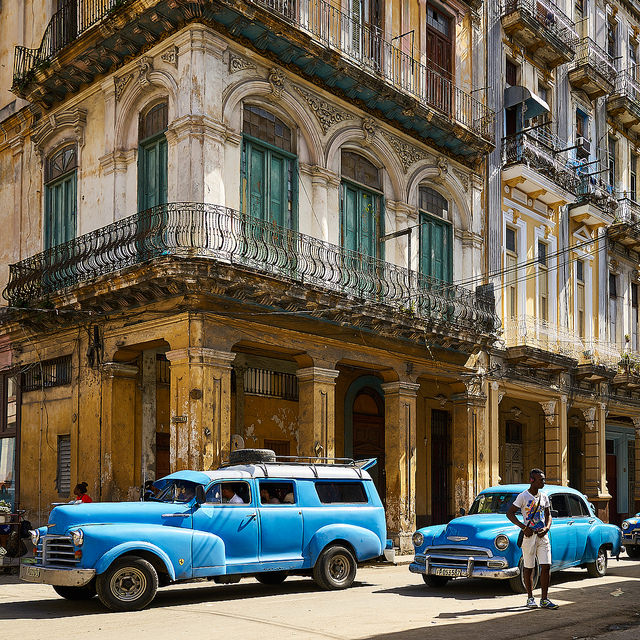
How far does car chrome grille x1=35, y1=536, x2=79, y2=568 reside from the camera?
1037 cm

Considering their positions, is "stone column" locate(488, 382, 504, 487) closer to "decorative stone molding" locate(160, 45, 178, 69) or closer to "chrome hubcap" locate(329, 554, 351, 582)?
"chrome hubcap" locate(329, 554, 351, 582)

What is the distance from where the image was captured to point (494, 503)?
1394cm

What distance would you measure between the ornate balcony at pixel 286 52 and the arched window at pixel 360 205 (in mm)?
1271

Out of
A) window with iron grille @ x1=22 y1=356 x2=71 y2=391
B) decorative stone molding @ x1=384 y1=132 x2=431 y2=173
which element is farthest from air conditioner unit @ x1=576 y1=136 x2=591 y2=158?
window with iron grille @ x1=22 y1=356 x2=71 y2=391

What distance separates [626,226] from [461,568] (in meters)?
19.0

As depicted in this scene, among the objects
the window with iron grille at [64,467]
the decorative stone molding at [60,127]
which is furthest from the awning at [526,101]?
the window with iron grille at [64,467]

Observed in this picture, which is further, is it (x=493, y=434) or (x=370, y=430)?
(x=493, y=434)

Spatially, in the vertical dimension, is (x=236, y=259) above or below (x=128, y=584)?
above

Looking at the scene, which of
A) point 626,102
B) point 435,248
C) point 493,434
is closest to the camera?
point 435,248

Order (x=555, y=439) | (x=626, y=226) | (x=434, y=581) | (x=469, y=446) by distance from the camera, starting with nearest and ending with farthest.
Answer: (x=434, y=581)
(x=469, y=446)
(x=555, y=439)
(x=626, y=226)

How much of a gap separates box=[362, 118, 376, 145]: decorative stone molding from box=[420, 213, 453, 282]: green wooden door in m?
2.57

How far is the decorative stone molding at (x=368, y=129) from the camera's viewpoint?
63.6 feet

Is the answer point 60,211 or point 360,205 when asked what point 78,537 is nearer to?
point 60,211

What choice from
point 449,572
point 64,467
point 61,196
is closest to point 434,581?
point 449,572
